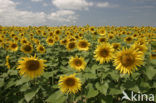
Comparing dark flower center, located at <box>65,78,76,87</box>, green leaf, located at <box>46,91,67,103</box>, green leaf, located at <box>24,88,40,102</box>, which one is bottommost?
green leaf, located at <box>46,91,67,103</box>

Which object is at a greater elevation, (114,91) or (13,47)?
(13,47)

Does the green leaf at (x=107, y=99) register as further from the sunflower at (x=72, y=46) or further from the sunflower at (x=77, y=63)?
the sunflower at (x=72, y=46)

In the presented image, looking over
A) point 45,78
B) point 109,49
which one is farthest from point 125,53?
point 45,78

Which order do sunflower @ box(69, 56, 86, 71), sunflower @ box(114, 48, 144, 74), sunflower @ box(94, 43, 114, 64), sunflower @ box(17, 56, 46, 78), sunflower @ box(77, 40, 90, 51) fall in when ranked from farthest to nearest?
1. sunflower @ box(77, 40, 90, 51)
2. sunflower @ box(69, 56, 86, 71)
3. sunflower @ box(94, 43, 114, 64)
4. sunflower @ box(17, 56, 46, 78)
5. sunflower @ box(114, 48, 144, 74)

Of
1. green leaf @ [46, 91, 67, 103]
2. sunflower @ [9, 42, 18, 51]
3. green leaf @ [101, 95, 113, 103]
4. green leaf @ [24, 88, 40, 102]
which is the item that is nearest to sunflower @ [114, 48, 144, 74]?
green leaf @ [101, 95, 113, 103]

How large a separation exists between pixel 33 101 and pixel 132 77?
120 inches

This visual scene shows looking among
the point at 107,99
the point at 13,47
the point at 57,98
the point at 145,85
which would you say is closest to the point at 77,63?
the point at 57,98

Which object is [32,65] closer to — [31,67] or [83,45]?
[31,67]

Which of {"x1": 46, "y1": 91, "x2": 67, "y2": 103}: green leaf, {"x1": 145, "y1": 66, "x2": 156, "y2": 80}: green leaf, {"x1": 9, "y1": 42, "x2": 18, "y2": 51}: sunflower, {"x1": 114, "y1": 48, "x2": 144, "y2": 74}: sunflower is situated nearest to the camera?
{"x1": 145, "y1": 66, "x2": 156, "y2": 80}: green leaf

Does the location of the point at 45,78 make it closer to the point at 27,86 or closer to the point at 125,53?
the point at 27,86

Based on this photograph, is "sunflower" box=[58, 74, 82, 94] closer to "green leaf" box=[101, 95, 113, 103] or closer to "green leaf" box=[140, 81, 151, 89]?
"green leaf" box=[101, 95, 113, 103]

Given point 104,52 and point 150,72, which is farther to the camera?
point 104,52

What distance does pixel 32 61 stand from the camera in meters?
3.35

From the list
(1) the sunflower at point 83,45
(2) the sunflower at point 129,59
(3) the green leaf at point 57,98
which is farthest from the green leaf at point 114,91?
(1) the sunflower at point 83,45
